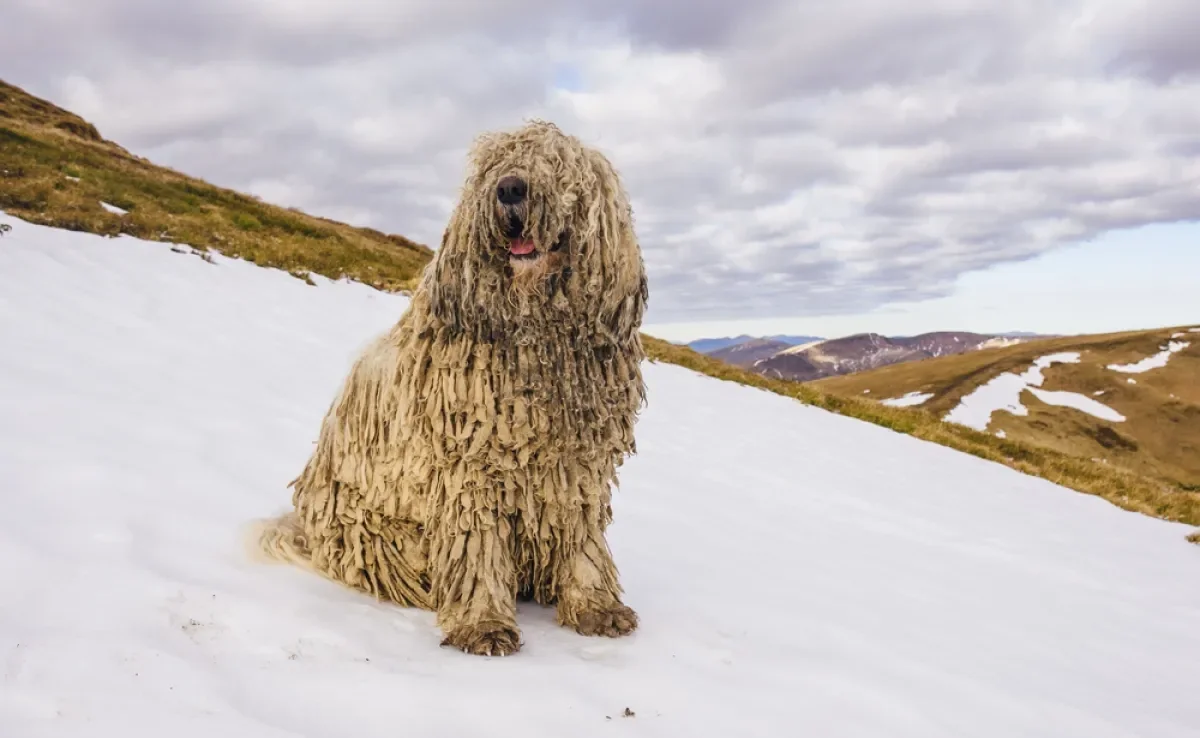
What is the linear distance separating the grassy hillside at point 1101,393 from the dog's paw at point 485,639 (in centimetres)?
1930

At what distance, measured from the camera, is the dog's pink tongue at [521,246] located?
11.3 ft

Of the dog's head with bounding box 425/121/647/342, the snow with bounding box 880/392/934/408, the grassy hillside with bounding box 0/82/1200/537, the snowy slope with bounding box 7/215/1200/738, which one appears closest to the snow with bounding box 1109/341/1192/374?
the snow with bounding box 880/392/934/408

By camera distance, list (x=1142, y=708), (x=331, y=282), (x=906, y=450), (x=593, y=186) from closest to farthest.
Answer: (x=593, y=186) → (x=1142, y=708) → (x=906, y=450) → (x=331, y=282)

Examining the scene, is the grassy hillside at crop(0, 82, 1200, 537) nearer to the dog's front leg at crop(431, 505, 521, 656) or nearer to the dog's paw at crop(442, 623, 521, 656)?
the dog's front leg at crop(431, 505, 521, 656)

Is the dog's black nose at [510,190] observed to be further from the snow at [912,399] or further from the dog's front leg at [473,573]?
the snow at [912,399]

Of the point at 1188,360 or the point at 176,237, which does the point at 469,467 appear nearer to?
the point at 176,237

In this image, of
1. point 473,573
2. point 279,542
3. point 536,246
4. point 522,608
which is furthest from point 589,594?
point 536,246

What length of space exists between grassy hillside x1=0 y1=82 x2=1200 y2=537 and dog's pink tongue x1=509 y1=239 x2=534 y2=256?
7.33m

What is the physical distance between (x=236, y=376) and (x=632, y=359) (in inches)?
221

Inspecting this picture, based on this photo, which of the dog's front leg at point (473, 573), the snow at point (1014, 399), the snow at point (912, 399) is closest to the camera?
the dog's front leg at point (473, 573)

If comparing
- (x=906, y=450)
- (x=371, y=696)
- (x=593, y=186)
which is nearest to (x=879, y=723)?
A: (x=371, y=696)

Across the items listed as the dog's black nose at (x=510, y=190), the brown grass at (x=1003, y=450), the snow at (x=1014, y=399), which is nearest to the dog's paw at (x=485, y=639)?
the dog's black nose at (x=510, y=190)

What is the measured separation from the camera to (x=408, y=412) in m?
3.75

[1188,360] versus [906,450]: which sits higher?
[1188,360]
